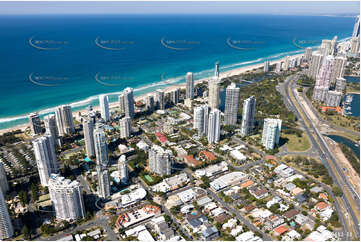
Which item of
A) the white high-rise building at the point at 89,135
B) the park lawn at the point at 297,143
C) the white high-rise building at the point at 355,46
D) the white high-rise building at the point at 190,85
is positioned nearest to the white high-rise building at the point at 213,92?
the white high-rise building at the point at 190,85

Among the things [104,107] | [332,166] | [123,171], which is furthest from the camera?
[104,107]

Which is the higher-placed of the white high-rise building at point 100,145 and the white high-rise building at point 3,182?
the white high-rise building at point 100,145

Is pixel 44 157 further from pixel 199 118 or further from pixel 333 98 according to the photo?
pixel 333 98

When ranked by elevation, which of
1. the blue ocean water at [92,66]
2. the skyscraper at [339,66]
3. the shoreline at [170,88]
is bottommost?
the shoreline at [170,88]

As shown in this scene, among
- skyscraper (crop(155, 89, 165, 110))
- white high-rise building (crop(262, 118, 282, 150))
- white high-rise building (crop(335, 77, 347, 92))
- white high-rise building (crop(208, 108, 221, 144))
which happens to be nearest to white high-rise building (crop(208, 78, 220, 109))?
white high-rise building (crop(208, 108, 221, 144))

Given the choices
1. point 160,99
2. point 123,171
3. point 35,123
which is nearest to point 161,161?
point 123,171

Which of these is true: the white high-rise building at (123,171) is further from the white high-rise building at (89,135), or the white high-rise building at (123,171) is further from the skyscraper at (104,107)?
the skyscraper at (104,107)
